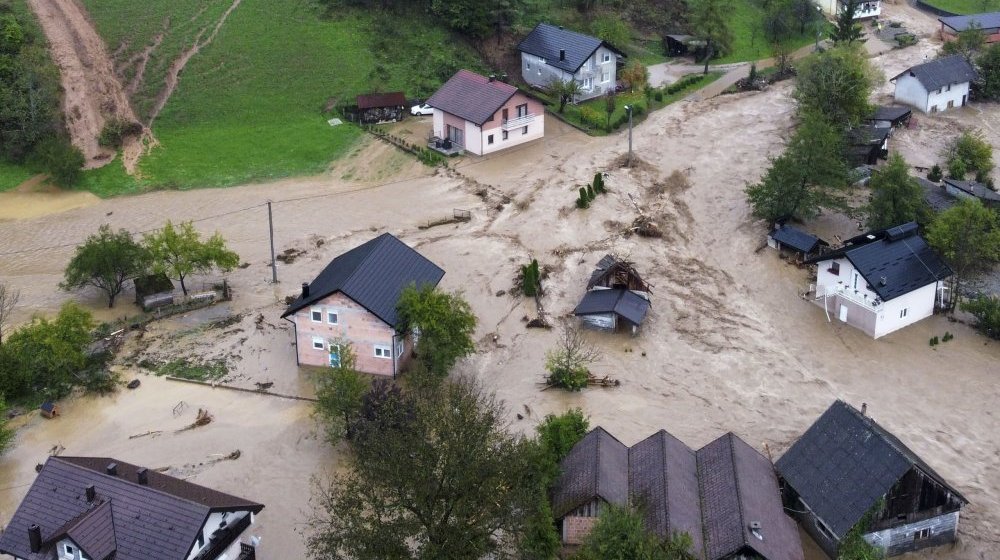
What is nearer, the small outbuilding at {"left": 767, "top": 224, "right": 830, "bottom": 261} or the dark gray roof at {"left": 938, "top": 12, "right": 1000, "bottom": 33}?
the small outbuilding at {"left": 767, "top": 224, "right": 830, "bottom": 261}

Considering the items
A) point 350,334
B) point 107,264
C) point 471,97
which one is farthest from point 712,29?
point 107,264

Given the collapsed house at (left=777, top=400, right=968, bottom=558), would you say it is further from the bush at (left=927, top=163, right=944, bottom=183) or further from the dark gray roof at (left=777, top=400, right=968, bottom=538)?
the bush at (left=927, top=163, right=944, bottom=183)

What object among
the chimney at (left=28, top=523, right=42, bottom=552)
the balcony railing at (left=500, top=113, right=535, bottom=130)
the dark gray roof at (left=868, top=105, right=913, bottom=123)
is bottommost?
the dark gray roof at (left=868, top=105, right=913, bottom=123)

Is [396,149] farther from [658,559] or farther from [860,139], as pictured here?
[658,559]

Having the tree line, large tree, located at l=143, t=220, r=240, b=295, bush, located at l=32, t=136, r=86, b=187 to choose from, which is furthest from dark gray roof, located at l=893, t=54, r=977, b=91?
the tree line

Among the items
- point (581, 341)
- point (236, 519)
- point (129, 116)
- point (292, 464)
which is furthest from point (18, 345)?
point (129, 116)

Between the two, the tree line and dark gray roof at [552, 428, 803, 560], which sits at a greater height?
the tree line
